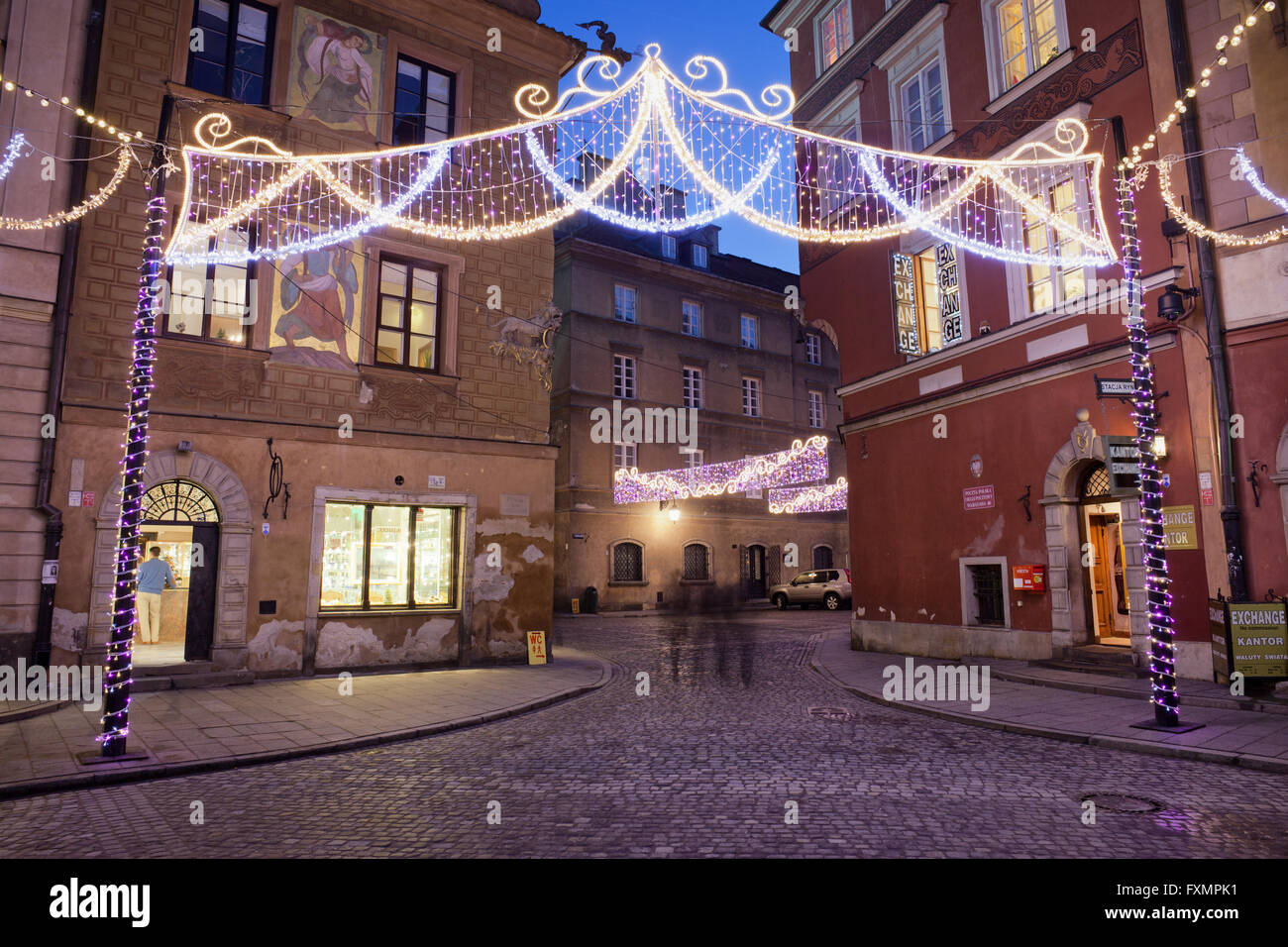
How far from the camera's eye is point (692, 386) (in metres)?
33.7

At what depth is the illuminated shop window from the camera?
13.4 metres

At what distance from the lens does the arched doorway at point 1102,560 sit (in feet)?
41.9

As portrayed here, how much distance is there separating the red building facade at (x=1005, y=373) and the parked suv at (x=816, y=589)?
14.6 metres

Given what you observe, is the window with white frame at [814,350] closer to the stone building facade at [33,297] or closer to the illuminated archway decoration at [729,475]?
the illuminated archway decoration at [729,475]

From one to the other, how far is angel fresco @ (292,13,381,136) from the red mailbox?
13.7 metres

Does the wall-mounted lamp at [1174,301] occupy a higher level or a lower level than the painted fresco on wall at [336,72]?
lower

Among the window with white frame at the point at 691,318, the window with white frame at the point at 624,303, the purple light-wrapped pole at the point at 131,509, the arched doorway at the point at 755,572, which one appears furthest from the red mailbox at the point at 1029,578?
the window with white frame at the point at 691,318

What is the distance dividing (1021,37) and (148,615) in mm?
18710

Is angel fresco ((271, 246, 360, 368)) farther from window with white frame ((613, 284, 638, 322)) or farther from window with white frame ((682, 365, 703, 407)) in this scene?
window with white frame ((682, 365, 703, 407))

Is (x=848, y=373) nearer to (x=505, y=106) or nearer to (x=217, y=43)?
(x=505, y=106)

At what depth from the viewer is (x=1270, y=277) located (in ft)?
34.2

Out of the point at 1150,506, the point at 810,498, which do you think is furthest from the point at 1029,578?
the point at 810,498

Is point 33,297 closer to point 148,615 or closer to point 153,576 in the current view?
point 153,576
